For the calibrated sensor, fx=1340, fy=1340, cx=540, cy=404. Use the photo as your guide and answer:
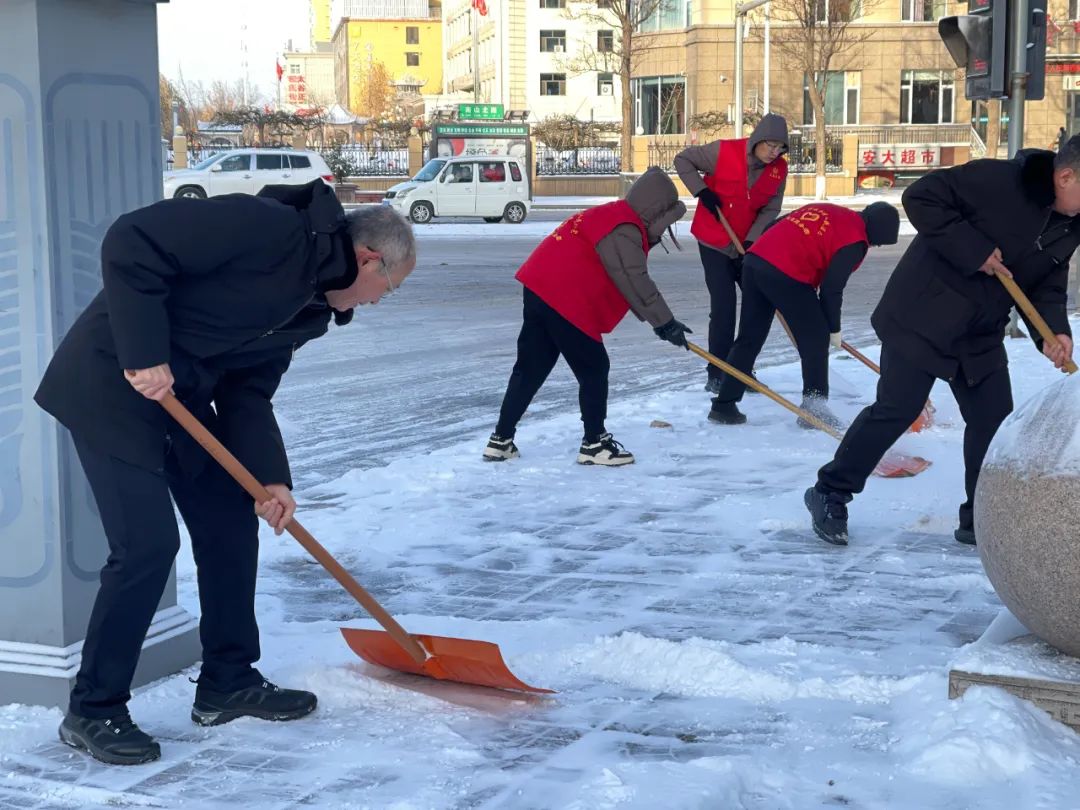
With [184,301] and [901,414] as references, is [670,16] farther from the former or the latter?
[184,301]

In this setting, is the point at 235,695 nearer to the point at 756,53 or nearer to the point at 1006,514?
the point at 1006,514

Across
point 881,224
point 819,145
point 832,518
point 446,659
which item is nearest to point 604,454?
point 832,518

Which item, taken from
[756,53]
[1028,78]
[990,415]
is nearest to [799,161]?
[756,53]

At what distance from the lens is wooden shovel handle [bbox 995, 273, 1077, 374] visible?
4.98 metres

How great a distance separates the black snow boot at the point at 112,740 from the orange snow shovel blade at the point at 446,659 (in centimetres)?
74

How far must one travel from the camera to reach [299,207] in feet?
11.4

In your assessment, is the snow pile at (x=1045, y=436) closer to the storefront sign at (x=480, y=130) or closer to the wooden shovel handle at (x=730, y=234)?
the wooden shovel handle at (x=730, y=234)

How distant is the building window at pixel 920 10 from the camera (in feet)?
148

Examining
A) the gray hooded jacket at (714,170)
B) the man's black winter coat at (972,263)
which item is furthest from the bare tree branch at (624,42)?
the man's black winter coat at (972,263)

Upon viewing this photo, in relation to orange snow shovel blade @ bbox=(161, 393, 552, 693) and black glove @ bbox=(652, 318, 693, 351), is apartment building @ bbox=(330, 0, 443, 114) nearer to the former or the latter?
black glove @ bbox=(652, 318, 693, 351)

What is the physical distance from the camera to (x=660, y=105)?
48.7m

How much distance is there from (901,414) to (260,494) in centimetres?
276

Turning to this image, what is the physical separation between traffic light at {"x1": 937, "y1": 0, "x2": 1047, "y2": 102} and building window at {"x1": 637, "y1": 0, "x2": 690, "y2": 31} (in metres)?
39.1

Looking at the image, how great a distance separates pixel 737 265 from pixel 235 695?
223 inches
